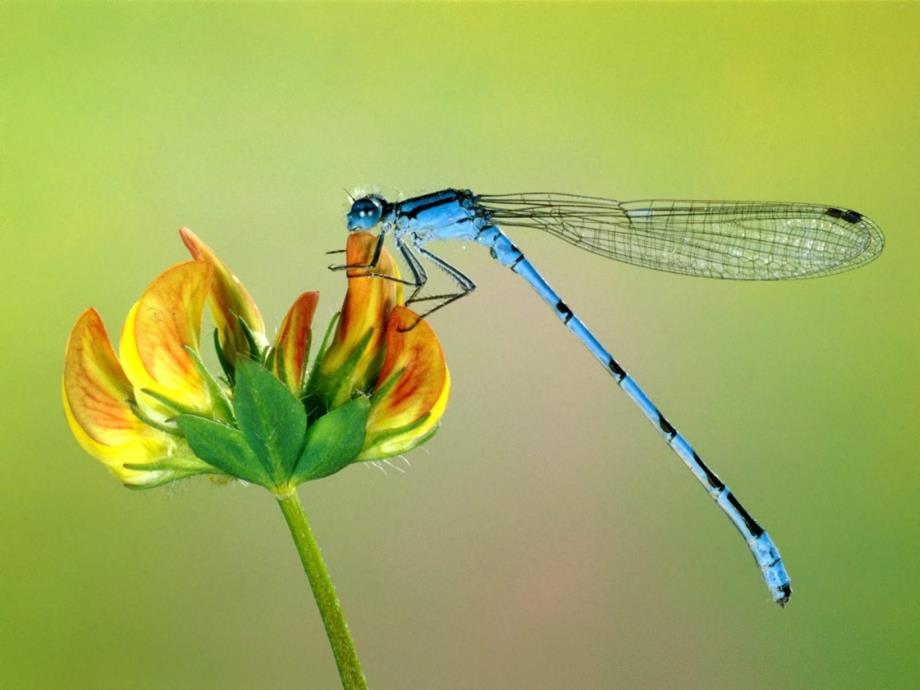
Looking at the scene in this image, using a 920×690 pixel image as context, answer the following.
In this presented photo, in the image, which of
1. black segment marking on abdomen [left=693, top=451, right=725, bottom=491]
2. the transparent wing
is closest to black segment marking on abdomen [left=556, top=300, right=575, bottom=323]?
the transparent wing

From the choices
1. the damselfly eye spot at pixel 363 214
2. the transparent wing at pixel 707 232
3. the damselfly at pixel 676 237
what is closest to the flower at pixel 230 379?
the damselfly eye spot at pixel 363 214

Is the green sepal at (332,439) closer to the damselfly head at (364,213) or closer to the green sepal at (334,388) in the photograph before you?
the green sepal at (334,388)

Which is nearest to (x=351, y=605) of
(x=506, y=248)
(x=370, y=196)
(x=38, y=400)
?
(x=38, y=400)

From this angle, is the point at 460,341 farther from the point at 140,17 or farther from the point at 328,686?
the point at 140,17

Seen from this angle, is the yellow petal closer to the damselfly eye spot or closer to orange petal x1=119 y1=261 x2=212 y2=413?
orange petal x1=119 y1=261 x2=212 y2=413

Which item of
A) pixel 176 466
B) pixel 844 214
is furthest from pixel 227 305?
pixel 844 214
